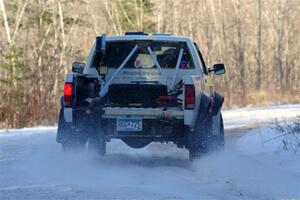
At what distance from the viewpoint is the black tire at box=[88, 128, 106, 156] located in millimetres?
11016

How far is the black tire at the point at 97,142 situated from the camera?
11016 mm

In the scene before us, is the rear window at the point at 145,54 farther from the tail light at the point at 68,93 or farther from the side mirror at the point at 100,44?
the tail light at the point at 68,93

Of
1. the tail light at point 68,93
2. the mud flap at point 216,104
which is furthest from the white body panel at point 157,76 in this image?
the mud flap at point 216,104

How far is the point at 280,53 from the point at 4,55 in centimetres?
3187

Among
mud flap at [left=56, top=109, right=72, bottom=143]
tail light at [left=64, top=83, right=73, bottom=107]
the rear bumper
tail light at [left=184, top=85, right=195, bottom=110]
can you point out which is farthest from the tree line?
tail light at [left=184, top=85, right=195, bottom=110]

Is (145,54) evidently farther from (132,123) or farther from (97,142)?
(97,142)

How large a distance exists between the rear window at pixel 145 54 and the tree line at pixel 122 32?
13.3 m

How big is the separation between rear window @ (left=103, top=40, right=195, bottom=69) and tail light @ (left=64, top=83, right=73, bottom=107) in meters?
0.84

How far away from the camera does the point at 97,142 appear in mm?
11227

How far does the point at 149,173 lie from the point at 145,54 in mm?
2503

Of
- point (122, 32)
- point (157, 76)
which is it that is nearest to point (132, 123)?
point (157, 76)

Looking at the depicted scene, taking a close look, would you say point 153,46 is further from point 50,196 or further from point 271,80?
point 271,80

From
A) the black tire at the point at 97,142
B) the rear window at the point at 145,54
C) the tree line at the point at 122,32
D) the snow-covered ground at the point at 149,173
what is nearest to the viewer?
the snow-covered ground at the point at 149,173

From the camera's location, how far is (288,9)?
56562 mm
